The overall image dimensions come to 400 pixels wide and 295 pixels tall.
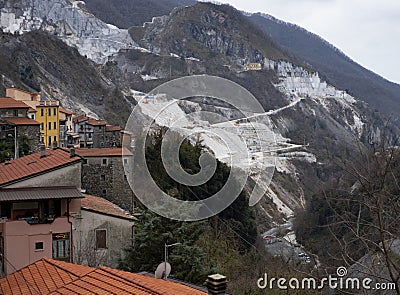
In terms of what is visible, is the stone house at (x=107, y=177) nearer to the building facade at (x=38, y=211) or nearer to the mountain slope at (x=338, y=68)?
the building facade at (x=38, y=211)

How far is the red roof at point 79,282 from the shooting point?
19.0 feet

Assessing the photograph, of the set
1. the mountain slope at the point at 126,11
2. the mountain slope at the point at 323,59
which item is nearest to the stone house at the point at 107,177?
the mountain slope at the point at 323,59

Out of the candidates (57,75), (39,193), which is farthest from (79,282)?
(57,75)

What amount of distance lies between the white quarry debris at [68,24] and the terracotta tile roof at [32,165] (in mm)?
79470

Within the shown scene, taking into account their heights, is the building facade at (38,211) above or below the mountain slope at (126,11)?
below

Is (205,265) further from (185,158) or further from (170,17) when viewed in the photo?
(170,17)

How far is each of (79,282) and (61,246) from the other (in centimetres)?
567

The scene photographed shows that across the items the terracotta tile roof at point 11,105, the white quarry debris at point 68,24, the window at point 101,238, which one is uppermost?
the white quarry debris at point 68,24

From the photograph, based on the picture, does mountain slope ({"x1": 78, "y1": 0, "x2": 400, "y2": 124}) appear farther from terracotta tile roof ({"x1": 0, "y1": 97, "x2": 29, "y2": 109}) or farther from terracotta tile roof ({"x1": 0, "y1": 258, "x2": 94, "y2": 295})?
terracotta tile roof ({"x1": 0, "y1": 258, "x2": 94, "y2": 295})

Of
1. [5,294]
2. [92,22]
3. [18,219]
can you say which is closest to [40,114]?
[18,219]

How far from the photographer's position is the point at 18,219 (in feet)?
36.3

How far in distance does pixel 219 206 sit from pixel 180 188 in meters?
7.70

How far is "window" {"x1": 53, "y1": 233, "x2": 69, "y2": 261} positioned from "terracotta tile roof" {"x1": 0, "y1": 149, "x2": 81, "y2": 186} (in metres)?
1.45

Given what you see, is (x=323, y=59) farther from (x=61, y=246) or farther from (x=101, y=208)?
(x=61, y=246)
